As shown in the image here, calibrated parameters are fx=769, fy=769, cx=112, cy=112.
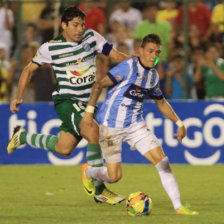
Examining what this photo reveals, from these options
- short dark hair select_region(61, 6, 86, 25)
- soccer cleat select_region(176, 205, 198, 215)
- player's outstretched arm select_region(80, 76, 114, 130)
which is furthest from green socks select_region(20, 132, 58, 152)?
soccer cleat select_region(176, 205, 198, 215)

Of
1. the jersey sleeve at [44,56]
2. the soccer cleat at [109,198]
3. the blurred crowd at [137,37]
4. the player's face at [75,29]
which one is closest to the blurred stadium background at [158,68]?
the blurred crowd at [137,37]

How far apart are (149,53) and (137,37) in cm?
648

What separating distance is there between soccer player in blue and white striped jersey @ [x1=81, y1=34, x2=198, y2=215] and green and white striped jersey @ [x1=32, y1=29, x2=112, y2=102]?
2.71 feet

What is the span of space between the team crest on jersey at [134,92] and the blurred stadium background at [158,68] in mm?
3294

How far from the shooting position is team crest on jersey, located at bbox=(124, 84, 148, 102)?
7.77 m

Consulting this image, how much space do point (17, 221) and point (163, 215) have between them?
1435mm

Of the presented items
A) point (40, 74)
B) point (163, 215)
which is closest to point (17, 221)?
point (163, 215)

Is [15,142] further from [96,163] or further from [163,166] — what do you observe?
[163,166]

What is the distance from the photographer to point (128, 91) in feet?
25.5

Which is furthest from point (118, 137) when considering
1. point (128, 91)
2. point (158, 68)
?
point (158, 68)

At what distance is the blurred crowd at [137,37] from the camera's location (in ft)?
44.0

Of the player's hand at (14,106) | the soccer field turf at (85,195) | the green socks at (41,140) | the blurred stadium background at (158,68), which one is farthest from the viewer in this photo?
the blurred stadium background at (158,68)

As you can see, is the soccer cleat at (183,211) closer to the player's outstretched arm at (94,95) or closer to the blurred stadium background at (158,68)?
the player's outstretched arm at (94,95)

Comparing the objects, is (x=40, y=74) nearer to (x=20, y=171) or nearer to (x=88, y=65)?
(x=20, y=171)
